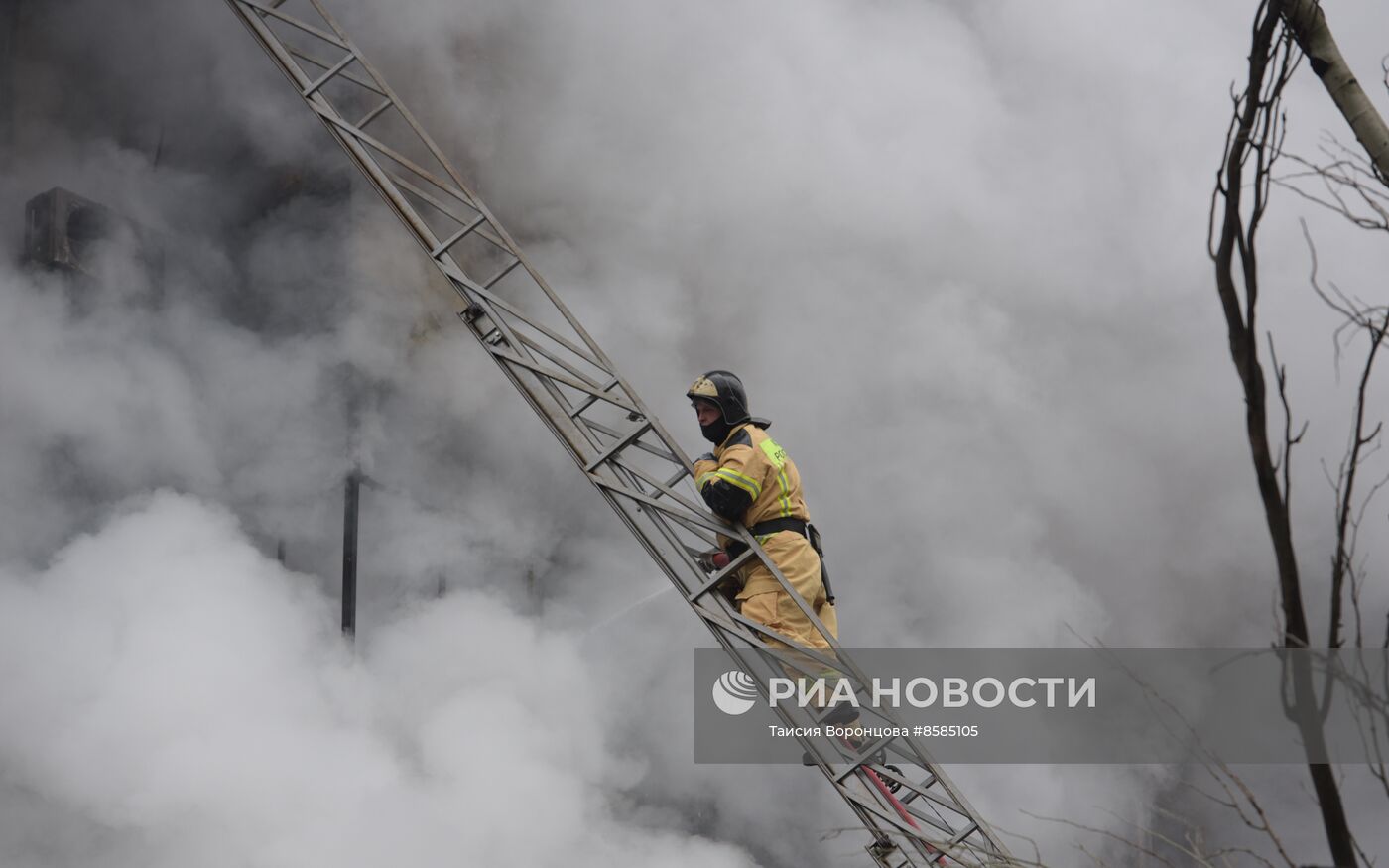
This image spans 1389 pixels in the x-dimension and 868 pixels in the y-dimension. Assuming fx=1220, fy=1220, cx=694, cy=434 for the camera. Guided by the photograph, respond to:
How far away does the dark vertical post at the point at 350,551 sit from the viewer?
30.4ft

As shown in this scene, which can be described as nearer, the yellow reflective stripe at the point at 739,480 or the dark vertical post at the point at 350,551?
the yellow reflective stripe at the point at 739,480

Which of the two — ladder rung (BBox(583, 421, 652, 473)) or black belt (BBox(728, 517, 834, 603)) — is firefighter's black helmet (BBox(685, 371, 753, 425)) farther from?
black belt (BBox(728, 517, 834, 603))

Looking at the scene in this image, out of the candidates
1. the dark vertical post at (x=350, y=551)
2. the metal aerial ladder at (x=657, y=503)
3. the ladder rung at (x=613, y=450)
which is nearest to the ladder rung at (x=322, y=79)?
the metal aerial ladder at (x=657, y=503)

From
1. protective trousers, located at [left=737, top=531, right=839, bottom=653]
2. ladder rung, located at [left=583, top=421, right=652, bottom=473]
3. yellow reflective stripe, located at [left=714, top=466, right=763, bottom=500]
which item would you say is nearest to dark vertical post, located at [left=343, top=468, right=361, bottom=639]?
ladder rung, located at [left=583, top=421, right=652, bottom=473]

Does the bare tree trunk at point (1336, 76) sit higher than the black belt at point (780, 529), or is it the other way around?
the black belt at point (780, 529)

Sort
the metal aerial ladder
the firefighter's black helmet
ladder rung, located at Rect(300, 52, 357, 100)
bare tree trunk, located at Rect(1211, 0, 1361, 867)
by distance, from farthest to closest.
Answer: ladder rung, located at Rect(300, 52, 357, 100) < the firefighter's black helmet < the metal aerial ladder < bare tree trunk, located at Rect(1211, 0, 1361, 867)

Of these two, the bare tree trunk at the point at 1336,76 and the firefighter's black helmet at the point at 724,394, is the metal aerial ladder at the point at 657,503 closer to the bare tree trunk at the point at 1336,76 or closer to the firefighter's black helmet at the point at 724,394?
the firefighter's black helmet at the point at 724,394

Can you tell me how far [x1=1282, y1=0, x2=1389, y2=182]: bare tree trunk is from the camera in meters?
1.76

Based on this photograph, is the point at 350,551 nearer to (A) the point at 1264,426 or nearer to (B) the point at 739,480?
(B) the point at 739,480

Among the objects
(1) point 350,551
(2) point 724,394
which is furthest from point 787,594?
(1) point 350,551

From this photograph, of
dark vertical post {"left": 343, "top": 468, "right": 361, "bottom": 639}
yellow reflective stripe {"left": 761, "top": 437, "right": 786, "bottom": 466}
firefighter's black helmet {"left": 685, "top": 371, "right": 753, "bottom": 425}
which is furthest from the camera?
dark vertical post {"left": 343, "top": 468, "right": 361, "bottom": 639}

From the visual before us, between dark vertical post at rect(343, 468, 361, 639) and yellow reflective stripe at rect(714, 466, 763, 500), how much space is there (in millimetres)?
5132

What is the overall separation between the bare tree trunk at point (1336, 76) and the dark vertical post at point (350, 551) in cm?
845

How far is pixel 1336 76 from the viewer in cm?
181
